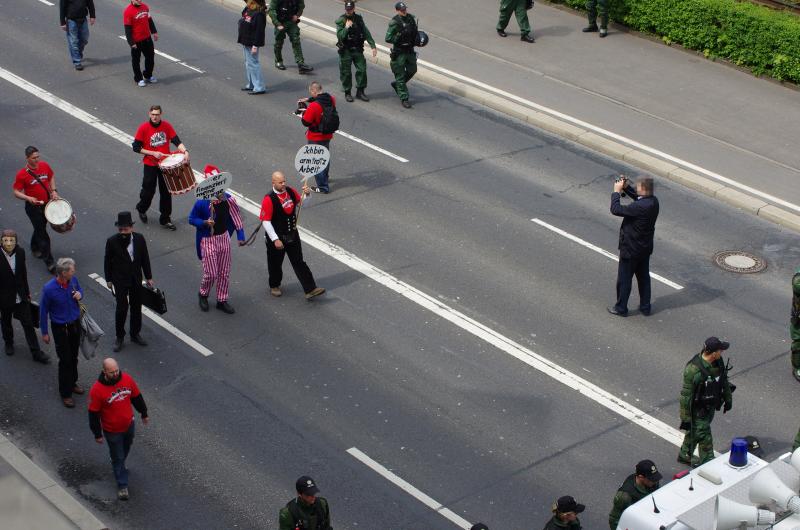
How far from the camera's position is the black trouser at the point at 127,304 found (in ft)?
46.0

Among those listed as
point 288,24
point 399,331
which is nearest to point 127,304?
point 399,331

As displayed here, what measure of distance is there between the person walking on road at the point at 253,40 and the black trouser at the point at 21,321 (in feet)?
28.3

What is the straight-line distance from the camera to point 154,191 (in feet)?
56.1

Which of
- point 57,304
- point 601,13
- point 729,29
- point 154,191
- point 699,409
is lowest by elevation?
point 154,191

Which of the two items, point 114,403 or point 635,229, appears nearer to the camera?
point 114,403

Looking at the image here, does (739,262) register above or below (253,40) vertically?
below

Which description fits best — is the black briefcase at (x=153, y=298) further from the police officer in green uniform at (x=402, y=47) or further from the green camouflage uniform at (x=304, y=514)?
the police officer in green uniform at (x=402, y=47)

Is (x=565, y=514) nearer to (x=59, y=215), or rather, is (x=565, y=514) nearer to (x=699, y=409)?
(x=699, y=409)

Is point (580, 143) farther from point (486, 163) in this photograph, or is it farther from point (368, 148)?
point (368, 148)

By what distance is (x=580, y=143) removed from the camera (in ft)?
67.6

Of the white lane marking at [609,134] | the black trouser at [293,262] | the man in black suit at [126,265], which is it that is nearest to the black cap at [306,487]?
the man in black suit at [126,265]

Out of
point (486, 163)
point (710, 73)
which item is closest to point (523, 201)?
point (486, 163)

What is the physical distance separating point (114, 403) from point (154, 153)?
19.7ft

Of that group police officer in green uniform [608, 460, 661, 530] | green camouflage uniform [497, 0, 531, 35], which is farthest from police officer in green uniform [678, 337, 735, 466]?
green camouflage uniform [497, 0, 531, 35]
